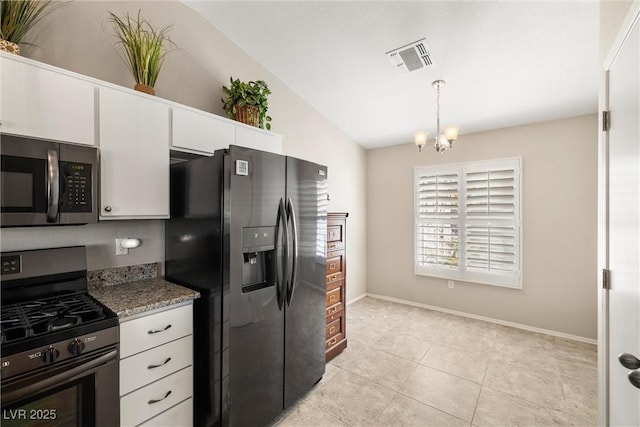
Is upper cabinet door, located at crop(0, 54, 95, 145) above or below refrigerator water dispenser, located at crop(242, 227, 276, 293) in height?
above

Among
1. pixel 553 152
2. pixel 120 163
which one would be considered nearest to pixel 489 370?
pixel 553 152

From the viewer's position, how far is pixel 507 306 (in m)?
3.63

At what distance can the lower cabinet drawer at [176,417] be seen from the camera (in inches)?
59.1

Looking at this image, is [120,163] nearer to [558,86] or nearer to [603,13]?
[603,13]

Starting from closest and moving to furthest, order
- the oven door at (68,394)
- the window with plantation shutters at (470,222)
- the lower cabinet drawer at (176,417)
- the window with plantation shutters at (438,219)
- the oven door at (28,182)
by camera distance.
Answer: the oven door at (68,394) → the oven door at (28,182) → the lower cabinet drawer at (176,417) → the window with plantation shutters at (470,222) → the window with plantation shutters at (438,219)

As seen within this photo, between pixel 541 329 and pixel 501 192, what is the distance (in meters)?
1.78

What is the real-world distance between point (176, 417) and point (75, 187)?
140cm

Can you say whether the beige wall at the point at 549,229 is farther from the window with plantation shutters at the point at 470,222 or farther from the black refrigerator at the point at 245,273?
the black refrigerator at the point at 245,273

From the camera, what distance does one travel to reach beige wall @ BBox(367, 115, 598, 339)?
3.16m

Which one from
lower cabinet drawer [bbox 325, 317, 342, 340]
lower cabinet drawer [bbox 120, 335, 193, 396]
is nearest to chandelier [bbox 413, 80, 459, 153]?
lower cabinet drawer [bbox 325, 317, 342, 340]

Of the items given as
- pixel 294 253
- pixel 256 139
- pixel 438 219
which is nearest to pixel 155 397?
pixel 294 253

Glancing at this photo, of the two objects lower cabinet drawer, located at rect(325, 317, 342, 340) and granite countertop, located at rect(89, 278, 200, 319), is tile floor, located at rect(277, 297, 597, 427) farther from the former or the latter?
granite countertop, located at rect(89, 278, 200, 319)

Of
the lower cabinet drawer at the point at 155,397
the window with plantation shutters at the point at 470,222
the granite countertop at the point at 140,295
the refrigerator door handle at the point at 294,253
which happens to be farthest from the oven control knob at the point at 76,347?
the window with plantation shutters at the point at 470,222

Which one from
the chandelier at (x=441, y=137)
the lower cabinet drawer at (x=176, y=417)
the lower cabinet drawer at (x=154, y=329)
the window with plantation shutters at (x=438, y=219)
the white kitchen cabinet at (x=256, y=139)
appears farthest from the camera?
the window with plantation shutters at (x=438, y=219)
